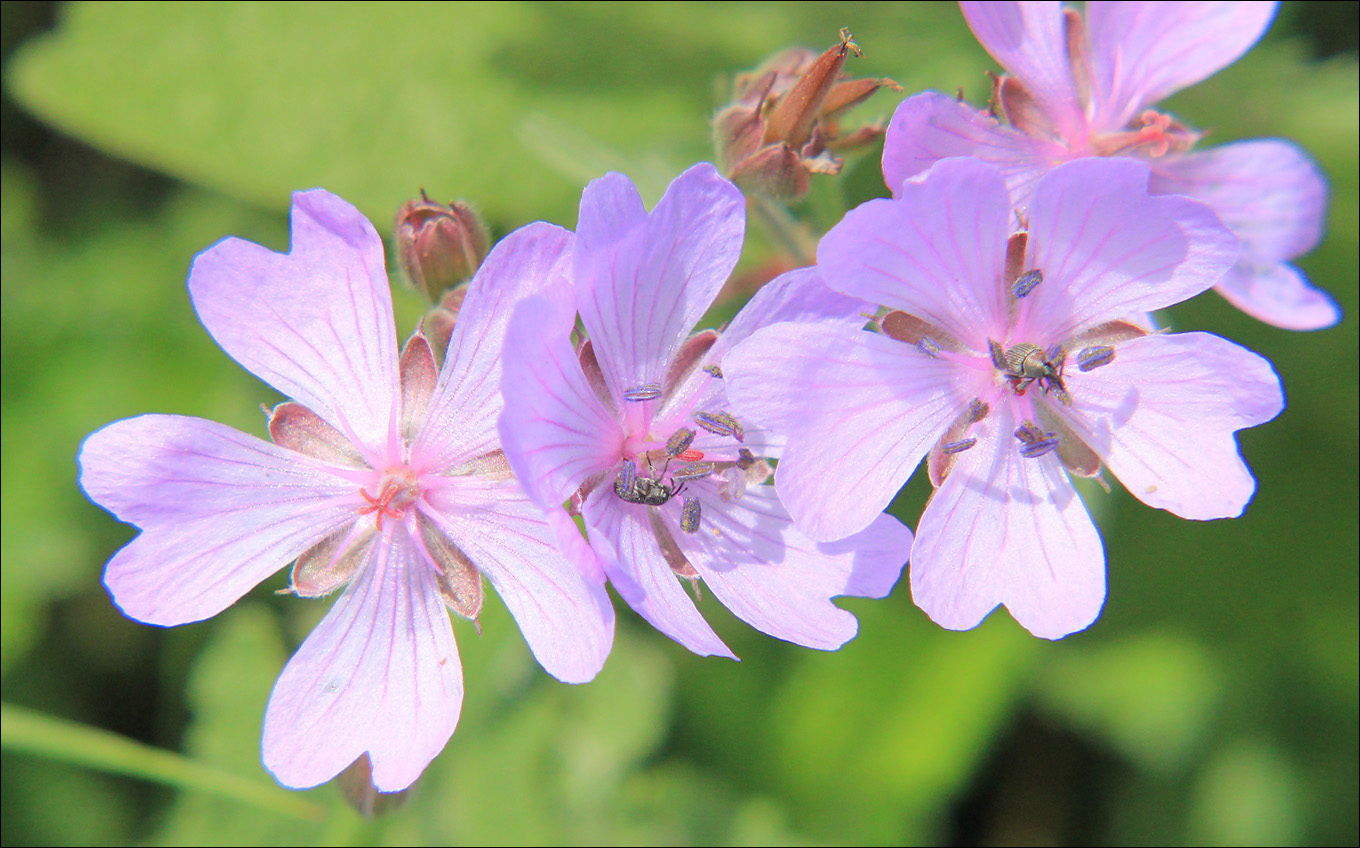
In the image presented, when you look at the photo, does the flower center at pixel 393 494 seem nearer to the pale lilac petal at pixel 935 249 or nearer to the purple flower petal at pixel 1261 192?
the pale lilac petal at pixel 935 249

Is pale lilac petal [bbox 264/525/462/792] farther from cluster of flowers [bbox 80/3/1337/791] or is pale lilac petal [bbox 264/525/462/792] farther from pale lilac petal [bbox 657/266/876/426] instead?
pale lilac petal [bbox 657/266/876/426]

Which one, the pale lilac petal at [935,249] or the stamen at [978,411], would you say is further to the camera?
the stamen at [978,411]

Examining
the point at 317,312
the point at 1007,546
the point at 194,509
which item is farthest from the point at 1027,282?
the point at 194,509

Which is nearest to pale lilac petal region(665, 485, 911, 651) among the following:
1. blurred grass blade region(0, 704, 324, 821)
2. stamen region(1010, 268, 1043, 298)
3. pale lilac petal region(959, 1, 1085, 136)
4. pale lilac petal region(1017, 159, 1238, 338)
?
stamen region(1010, 268, 1043, 298)

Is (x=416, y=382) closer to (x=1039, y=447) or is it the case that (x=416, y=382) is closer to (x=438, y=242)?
(x=438, y=242)

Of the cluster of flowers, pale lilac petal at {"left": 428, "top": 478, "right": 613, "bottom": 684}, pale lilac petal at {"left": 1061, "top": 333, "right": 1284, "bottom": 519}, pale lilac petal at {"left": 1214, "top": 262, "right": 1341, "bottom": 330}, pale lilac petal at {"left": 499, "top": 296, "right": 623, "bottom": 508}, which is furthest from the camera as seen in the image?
pale lilac petal at {"left": 1214, "top": 262, "right": 1341, "bottom": 330}

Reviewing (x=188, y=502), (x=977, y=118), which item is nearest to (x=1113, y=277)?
(x=977, y=118)

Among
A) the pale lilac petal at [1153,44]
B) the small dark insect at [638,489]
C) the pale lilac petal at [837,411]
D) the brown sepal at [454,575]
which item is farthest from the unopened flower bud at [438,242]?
the pale lilac petal at [1153,44]

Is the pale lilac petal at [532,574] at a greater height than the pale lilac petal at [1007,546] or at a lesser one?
greater
